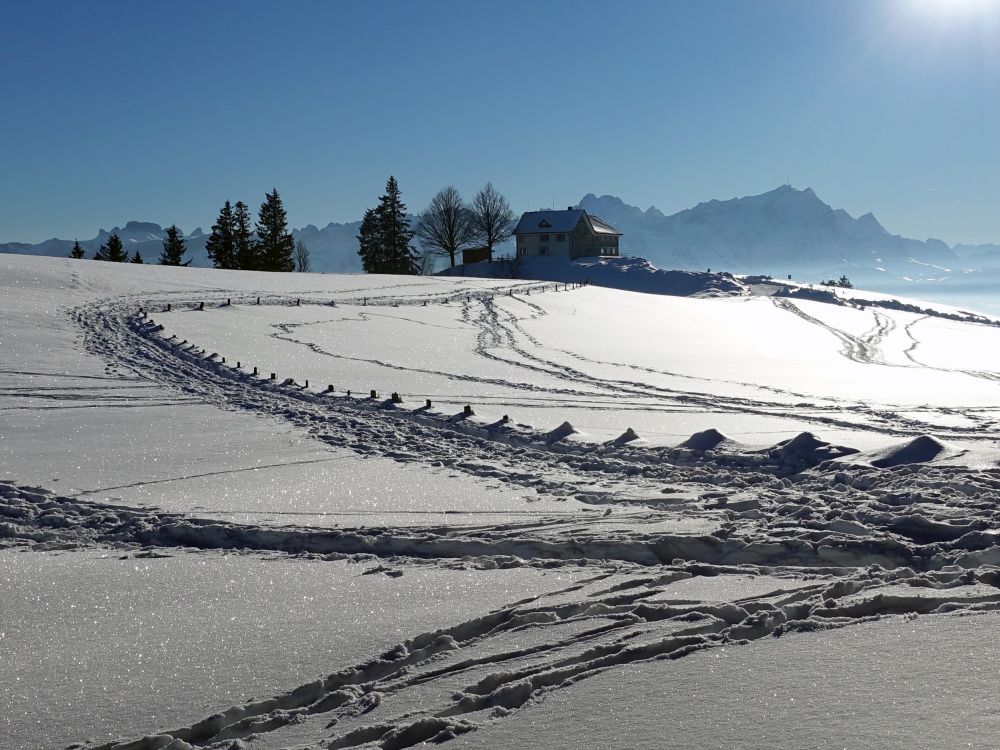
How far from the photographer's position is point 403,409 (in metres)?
12.0

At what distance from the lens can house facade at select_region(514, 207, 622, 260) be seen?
7919cm

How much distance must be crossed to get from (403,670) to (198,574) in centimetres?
226

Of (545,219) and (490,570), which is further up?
(545,219)

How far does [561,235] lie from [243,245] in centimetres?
3045

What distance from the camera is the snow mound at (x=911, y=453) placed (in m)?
7.73

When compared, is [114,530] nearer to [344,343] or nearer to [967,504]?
[967,504]

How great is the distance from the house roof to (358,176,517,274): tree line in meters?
1.35

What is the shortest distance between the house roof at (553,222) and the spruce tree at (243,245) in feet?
87.4

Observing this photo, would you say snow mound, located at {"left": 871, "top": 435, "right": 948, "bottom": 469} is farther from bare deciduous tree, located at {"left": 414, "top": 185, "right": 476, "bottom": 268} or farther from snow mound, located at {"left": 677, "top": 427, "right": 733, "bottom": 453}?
bare deciduous tree, located at {"left": 414, "top": 185, "right": 476, "bottom": 268}

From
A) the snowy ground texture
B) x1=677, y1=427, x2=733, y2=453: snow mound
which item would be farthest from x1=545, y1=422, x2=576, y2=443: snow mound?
x1=677, y1=427, x2=733, y2=453: snow mound

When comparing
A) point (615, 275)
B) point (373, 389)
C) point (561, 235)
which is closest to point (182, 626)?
point (373, 389)

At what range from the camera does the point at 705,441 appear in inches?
363

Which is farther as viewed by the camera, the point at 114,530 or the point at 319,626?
the point at 114,530

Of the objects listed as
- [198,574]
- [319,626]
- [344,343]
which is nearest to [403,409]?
[198,574]
